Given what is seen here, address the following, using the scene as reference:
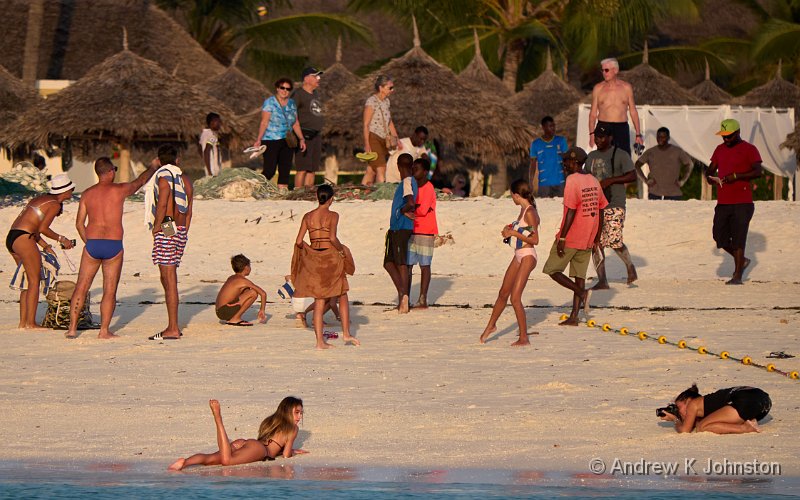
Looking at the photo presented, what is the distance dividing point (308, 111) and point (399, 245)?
6588 millimetres

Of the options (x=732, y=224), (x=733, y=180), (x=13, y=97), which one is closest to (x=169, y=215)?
→ (x=733, y=180)

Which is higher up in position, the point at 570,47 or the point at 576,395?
the point at 570,47

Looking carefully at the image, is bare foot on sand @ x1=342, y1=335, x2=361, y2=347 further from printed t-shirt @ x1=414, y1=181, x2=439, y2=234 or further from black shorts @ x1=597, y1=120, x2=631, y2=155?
black shorts @ x1=597, y1=120, x2=631, y2=155

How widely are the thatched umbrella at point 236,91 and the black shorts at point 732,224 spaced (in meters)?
21.2

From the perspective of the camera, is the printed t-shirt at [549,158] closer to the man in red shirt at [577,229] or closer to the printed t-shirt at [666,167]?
the printed t-shirt at [666,167]

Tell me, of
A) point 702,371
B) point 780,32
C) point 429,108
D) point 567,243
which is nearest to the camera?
point 702,371

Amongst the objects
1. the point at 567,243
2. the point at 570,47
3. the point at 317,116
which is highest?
the point at 570,47

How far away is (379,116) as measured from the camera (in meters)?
Result: 19.1

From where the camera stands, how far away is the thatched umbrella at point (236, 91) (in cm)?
3550

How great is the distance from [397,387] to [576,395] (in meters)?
1.17

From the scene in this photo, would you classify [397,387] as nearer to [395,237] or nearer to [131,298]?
[395,237]

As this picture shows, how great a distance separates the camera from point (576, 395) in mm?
9961

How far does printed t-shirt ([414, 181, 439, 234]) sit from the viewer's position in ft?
44.1

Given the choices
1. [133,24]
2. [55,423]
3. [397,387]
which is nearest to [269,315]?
[397,387]
